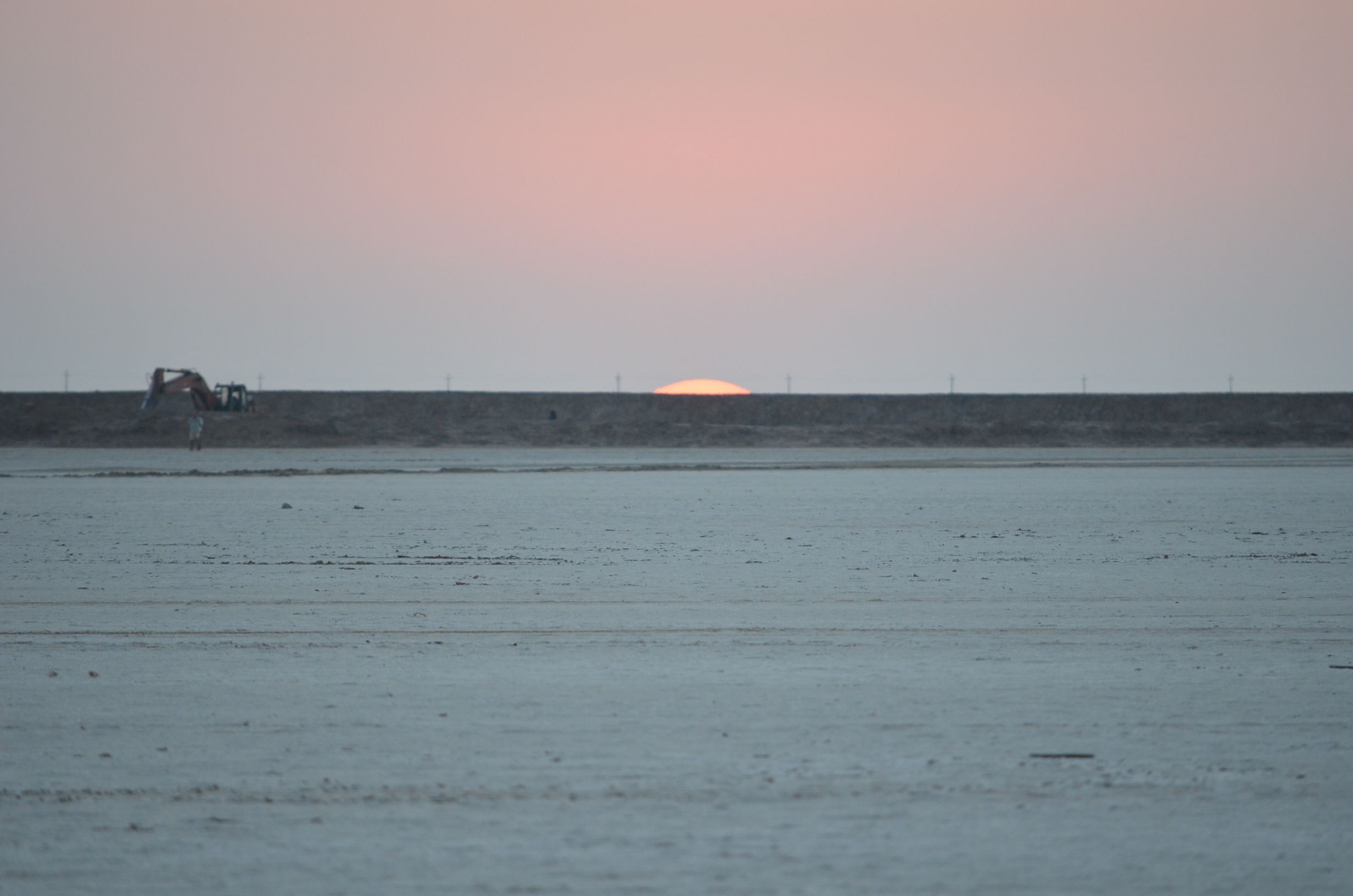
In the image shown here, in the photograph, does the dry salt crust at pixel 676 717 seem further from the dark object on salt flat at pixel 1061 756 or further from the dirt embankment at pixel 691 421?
the dirt embankment at pixel 691 421

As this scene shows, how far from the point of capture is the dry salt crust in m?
4.40

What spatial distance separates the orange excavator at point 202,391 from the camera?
203ft

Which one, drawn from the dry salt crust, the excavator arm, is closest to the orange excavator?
the excavator arm

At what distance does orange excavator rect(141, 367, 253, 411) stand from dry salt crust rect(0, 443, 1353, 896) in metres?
49.7

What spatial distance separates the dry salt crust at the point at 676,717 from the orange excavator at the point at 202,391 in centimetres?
4973

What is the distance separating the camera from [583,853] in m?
4.44

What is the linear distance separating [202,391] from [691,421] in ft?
98.3

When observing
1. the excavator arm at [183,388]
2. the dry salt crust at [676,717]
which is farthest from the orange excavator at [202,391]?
the dry salt crust at [676,717]

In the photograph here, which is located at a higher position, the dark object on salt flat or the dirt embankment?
the dirt embankment

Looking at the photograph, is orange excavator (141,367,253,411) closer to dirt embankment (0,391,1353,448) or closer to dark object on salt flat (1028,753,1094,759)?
dirt embankment (0,391,1353,448)

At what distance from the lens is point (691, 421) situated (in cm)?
7931

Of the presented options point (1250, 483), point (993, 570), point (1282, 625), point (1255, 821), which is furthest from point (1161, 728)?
point (1250, 483)

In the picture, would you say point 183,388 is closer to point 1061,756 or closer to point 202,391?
point 202,391

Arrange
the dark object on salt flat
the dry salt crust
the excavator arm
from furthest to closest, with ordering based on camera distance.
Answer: the excavator arm < the dark object on salt flat < the dry salt crust
